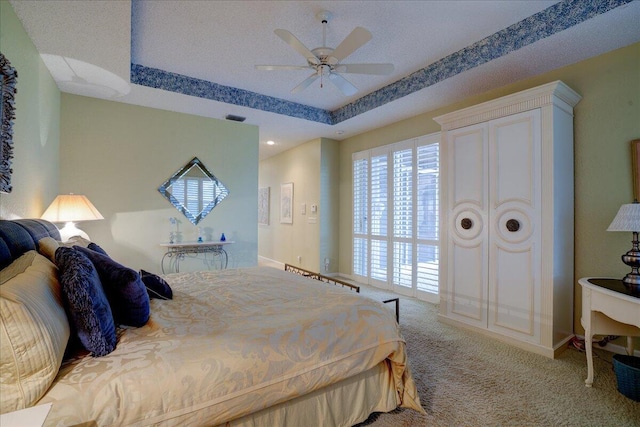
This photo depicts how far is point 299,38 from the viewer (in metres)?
2.99

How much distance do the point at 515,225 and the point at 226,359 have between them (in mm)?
2815

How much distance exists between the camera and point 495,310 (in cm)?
303

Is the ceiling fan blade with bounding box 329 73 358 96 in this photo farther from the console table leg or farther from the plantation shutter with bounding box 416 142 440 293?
the console table leg

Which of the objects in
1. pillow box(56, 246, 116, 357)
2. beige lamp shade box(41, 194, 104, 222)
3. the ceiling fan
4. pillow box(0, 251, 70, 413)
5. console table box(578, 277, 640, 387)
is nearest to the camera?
pillow box(0, 251, 70, 413)

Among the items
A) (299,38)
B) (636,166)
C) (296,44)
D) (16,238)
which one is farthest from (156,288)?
(636,166)

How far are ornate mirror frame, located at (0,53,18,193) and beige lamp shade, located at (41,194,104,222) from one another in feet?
2.73

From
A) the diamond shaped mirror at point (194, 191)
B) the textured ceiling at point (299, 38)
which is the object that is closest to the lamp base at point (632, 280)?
the textured ceiling at point (299, 38)

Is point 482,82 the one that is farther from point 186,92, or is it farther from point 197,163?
point 197,163

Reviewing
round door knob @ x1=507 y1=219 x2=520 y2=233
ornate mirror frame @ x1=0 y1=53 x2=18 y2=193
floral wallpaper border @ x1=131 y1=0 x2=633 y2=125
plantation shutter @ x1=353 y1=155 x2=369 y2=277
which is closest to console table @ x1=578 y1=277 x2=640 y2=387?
round door knob @ x1=507 y1=219 x2=520 y2=233

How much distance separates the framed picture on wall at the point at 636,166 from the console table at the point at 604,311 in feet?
2.72

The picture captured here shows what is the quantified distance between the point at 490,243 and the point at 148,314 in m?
3.06

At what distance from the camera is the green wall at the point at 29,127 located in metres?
2.13

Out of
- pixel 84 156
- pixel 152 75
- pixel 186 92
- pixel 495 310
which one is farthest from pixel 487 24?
pixel 84 156

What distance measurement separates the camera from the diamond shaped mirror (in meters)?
4.41
